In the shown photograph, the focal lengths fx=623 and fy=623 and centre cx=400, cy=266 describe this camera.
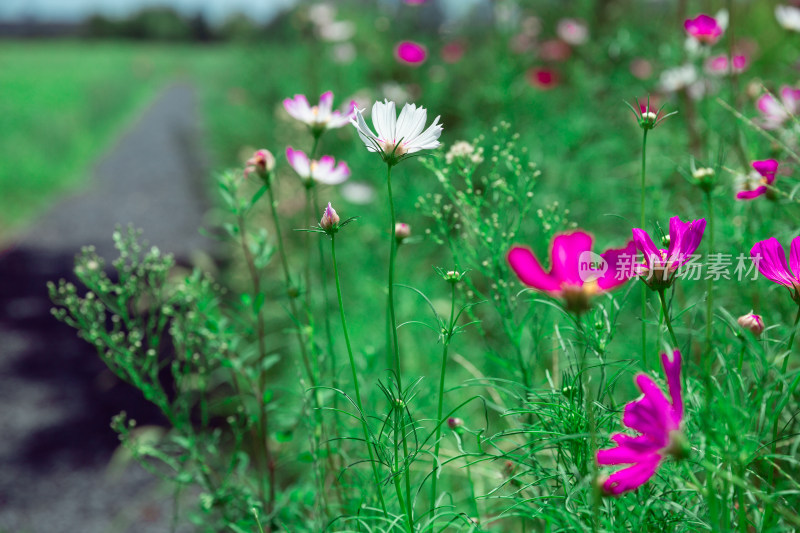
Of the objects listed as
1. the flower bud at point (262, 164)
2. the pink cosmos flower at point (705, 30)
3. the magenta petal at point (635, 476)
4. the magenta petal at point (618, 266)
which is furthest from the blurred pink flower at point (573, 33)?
the magenta petal at point (635, 476)

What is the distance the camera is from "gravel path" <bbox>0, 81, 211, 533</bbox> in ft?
5.12

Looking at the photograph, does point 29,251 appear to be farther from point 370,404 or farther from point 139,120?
point 139,120

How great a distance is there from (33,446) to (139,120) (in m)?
7.08

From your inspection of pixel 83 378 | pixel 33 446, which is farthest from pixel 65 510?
pixel 83 378

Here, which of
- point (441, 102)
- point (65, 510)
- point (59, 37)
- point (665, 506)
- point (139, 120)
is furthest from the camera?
point (59, 37)

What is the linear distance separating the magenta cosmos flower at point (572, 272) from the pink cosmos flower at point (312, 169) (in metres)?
0.31

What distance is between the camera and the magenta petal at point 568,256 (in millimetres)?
346

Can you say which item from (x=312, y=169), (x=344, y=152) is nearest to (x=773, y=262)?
(x=312, y=169)

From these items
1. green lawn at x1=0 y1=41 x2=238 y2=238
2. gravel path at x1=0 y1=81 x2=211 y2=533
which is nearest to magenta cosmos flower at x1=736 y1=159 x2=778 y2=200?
gravel path at x1=0 y1=81 x2=211 y2=533

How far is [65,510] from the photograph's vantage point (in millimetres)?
1567

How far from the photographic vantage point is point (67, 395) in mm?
2061

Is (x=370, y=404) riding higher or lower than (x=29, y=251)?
higher

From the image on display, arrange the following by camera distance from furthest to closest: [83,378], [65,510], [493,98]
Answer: [83,378], [493,98], [65,510]

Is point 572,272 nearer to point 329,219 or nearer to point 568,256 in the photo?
point 568,256
